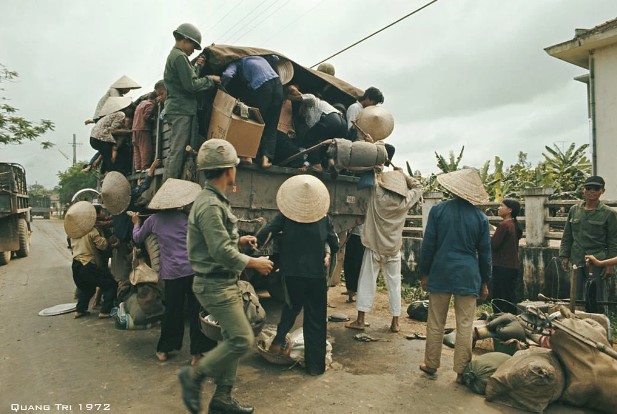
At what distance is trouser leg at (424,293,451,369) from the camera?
3.94 metres

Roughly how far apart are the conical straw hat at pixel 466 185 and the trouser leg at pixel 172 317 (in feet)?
8.90

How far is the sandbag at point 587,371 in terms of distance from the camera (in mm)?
3174

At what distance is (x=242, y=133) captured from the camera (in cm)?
447

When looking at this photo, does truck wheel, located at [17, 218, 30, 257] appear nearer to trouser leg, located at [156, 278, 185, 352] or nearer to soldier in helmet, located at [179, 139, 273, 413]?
trouser leg, located at [156, 278, 185, 352]

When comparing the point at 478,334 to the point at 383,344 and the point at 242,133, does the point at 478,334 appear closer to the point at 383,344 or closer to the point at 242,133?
the point at 383,344

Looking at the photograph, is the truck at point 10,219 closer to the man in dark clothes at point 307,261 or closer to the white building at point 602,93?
the man in dark clothes at point 307,261

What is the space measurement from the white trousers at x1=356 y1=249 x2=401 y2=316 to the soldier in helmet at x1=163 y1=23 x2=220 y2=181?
2537 mm

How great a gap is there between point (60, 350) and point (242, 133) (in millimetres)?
3034

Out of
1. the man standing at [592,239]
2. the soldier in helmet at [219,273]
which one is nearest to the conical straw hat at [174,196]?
the soldier in helmet at [219,273]

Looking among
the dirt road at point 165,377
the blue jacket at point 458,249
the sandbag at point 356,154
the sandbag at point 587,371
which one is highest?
the sandbag at point 356,154

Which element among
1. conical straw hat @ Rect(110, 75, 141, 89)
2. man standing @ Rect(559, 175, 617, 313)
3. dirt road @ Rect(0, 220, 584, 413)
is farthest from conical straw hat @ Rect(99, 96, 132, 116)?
man standing @ Rect(559, 175, 617, 313)

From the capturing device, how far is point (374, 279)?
17.5 ft

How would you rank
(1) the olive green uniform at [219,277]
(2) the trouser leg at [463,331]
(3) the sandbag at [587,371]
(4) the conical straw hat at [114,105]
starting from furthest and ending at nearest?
(4) the conical straw hat at [114,105]
(2) the trouser leg at [463,331]
(3) the sandbag at [587,371]
(1) the olive green uniform at [219,277]

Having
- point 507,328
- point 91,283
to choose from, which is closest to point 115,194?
point 91,283
